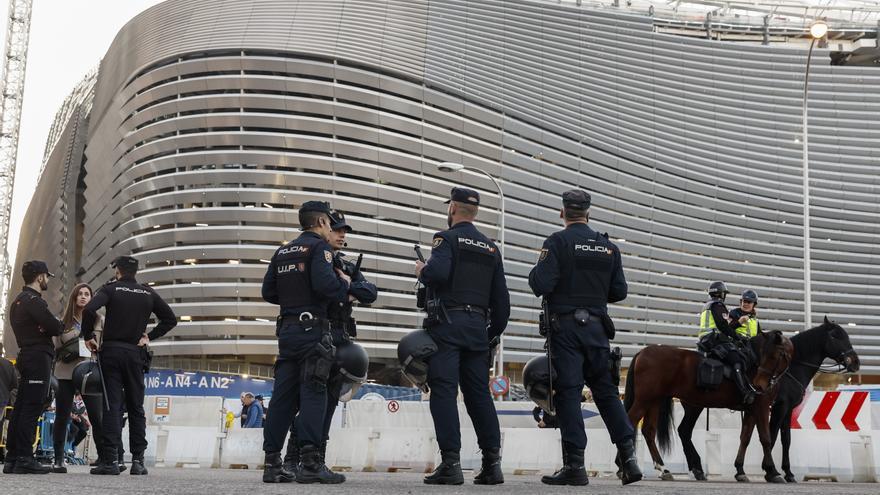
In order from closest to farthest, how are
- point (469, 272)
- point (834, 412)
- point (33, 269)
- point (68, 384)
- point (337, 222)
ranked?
point (469, 272)
point (337, 222)
point (33, 269)
point (68, 384)
point (834, 412)

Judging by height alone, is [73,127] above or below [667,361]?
above

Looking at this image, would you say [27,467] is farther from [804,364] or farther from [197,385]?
[197,385]

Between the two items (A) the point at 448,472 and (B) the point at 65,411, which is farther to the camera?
(B) the point at 65,411

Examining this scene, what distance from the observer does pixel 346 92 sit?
6550 cm

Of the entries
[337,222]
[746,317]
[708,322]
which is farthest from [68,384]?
[746,317]

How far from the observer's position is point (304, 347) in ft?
26.9

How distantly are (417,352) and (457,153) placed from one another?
62.3 m

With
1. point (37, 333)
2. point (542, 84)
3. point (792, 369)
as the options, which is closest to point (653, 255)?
point (542, 84)

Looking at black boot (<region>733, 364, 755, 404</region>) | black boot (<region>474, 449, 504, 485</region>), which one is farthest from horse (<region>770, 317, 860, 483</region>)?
black boot (<region>474, 449, 504, 485</region>)

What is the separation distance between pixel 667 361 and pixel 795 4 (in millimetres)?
85162

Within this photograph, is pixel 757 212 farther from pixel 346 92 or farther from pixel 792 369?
pixel 792 369

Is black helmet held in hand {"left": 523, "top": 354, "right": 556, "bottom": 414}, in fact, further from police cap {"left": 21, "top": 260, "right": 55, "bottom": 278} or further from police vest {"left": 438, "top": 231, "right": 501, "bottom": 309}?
police cap {"left": 21, "top": 260, "right": 55, "bottom": 278}

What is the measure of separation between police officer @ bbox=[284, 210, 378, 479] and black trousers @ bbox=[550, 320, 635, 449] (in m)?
1.58

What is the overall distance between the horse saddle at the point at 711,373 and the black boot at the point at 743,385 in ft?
0.26
